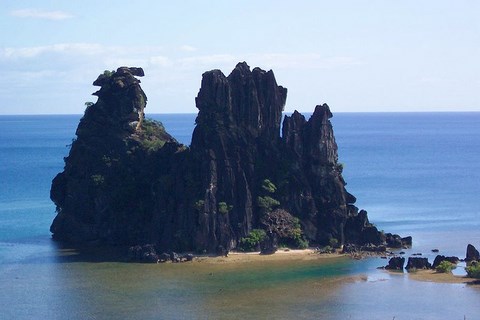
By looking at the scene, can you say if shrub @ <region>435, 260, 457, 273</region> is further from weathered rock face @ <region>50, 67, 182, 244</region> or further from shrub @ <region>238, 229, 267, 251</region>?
weathered rock face @ <region>50, 67, 182, 244</region>

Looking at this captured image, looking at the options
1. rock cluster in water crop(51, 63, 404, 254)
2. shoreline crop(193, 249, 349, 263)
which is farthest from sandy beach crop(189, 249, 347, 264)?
rock cluster in water crop(51, 63, 404, 254)

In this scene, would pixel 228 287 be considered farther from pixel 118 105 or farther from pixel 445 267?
pixel 118 105

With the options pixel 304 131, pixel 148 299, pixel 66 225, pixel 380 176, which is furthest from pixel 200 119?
pixel 380 176

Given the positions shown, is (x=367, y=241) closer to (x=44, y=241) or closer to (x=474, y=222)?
(x=474, y=222)

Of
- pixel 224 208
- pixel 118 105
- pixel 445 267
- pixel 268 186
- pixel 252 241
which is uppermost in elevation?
pixel 118 105

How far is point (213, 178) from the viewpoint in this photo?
103 metres

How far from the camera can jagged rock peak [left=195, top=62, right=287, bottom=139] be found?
107375 mm

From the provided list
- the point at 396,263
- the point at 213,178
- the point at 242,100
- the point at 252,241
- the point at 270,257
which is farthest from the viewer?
the point at 242,100

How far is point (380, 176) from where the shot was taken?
18075 cm

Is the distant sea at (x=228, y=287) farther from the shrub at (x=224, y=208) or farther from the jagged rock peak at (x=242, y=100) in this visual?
the jagged rock peak at (x=242, y=100)

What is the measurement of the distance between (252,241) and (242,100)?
1501cm

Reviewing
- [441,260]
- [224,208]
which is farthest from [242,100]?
[441,260]

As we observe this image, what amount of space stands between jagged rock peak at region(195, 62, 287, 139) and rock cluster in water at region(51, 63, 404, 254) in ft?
0.33

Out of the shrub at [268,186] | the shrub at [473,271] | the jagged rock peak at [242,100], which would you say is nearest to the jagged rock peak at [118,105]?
the jagged rock peak at [242,100]
